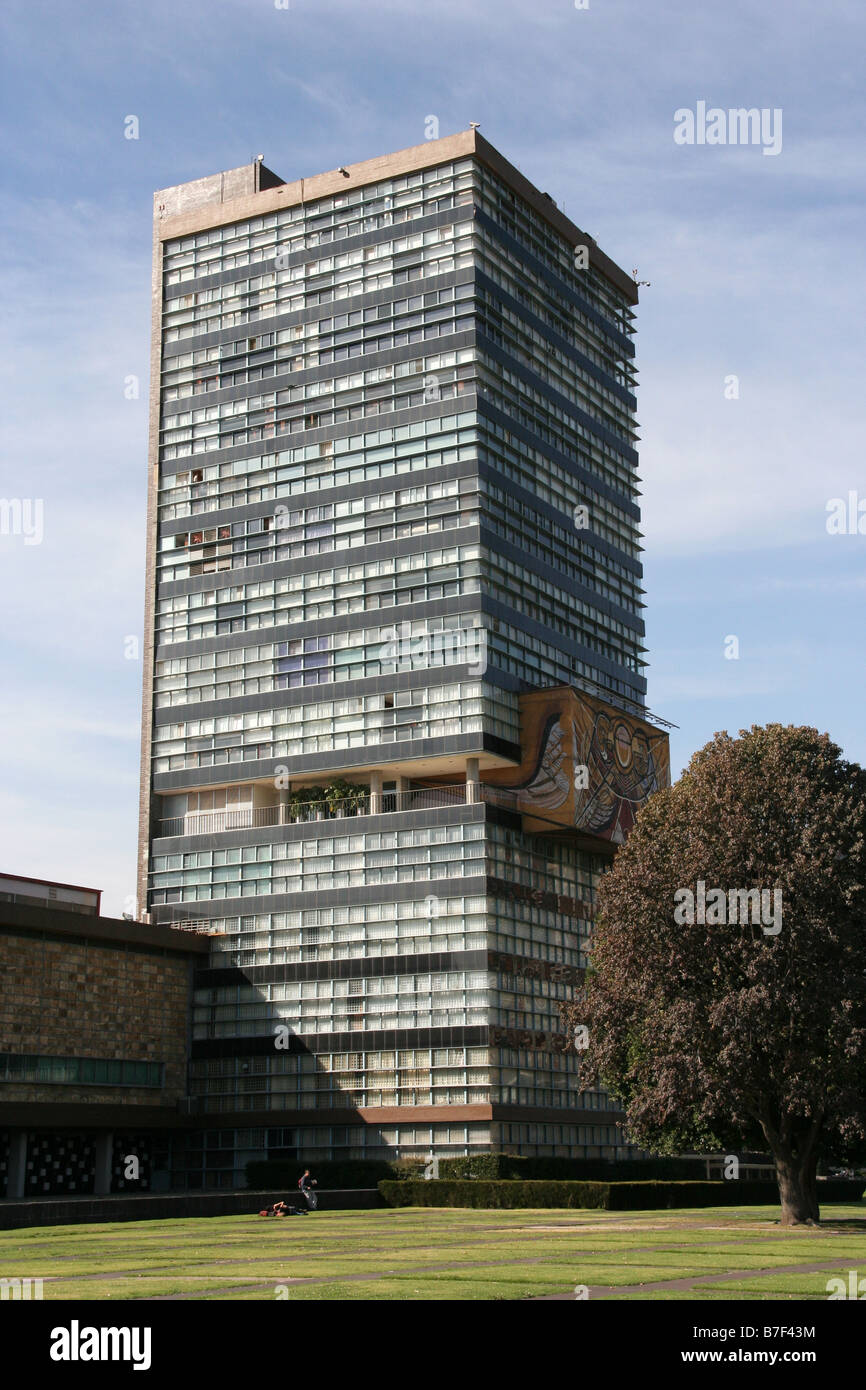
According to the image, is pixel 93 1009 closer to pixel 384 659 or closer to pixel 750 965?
pixel 384 659

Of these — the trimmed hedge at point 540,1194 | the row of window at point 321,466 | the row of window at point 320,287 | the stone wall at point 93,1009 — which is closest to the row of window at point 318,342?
the row of window at point 320,287

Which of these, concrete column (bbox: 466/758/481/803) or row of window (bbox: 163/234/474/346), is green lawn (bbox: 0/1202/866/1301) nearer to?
concrete column (bbox: 466/758/481/803)

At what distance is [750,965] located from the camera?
55.0 meters

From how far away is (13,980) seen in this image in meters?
86.8

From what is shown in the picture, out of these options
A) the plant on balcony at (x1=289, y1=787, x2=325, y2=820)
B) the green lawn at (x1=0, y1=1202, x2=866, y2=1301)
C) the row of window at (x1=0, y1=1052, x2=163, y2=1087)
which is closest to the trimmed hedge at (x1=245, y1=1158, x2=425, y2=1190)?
the row of window at (x1=0, y1=1052, x2=163, y2=1087)

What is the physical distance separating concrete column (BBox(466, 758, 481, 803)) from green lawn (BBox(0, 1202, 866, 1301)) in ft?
156

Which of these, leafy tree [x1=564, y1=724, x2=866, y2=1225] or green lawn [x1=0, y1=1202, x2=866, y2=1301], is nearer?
green lawn [x1=0, y1=1202, x2=866, y2=1301]

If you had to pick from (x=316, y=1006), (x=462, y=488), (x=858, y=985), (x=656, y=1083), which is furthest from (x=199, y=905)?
(x=858, y=985)

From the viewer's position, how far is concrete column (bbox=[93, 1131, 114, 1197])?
93562 millimetres

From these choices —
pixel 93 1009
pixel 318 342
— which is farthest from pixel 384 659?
pixel 93 1009

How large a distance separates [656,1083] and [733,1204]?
1381 centimetres

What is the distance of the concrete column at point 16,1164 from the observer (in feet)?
283

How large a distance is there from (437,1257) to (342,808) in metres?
73.5
